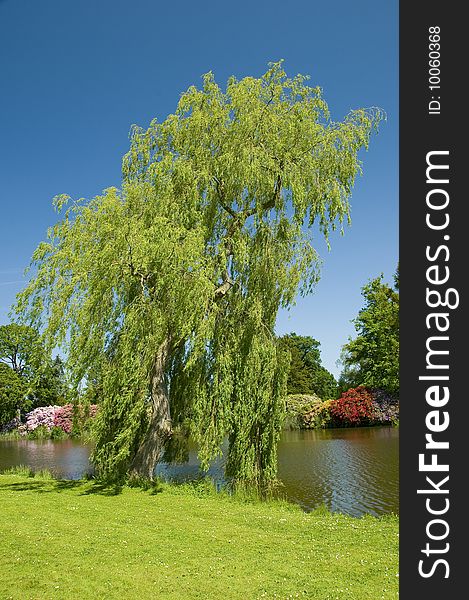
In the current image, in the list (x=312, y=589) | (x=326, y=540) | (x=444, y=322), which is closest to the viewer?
(x=444, y=322)

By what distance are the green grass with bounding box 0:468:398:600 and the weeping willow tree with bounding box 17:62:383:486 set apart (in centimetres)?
189

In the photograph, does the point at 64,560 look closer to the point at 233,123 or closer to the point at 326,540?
the point at 326,540

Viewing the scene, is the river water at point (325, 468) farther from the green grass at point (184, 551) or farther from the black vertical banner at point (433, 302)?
the black vertical banner at point (433, 302)

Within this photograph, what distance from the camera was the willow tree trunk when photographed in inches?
462

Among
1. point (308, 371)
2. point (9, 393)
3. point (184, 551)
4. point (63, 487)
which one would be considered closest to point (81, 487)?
point (63, 487)

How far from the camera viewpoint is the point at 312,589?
5441mm

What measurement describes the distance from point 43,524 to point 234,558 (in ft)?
10.1

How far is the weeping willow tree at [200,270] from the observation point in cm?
1082

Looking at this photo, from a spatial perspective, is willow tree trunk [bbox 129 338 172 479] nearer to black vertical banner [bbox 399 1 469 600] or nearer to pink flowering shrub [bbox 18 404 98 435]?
black vertical banner [bbox 399 1 469 600]

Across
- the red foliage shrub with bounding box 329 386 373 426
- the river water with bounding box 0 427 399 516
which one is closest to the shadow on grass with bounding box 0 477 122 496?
the river water with bounding box 0 427 399 516

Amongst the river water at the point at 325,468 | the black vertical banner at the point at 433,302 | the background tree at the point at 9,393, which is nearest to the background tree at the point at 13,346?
the background tree at the point at 9,393

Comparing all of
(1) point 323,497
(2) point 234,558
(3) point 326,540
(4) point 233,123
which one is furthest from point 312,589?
(4) point 233,123

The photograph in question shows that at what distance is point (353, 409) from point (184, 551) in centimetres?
2692

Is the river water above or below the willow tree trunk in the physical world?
below
